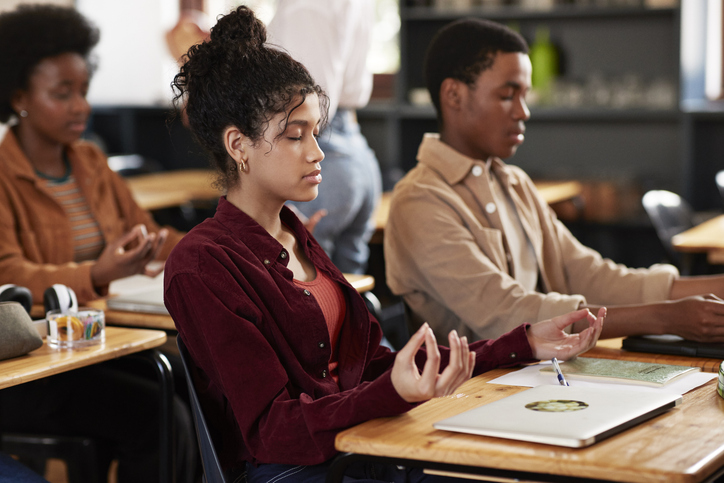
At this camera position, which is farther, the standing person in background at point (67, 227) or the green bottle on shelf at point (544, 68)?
the green bottle on shelf at point (544, 68)

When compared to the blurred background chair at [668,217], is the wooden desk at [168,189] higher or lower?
higher

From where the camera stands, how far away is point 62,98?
2.57 metres

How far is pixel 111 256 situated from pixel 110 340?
0.49 metres

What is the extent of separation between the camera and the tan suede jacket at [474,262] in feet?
5.87

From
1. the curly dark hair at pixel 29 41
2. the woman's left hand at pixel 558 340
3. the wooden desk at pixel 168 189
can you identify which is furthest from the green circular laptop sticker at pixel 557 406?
the wooden desk at pixel 168 189

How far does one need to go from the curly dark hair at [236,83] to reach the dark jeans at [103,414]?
3.09 feet

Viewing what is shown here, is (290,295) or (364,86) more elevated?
(364,86)

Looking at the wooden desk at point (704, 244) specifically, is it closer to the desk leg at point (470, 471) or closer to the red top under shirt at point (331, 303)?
the red top under shirt at point (331, 303)

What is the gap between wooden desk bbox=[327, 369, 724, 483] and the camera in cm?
97

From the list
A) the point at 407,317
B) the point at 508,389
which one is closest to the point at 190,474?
the point at 407,317

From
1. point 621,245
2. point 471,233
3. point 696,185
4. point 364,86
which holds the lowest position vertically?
point 621,245

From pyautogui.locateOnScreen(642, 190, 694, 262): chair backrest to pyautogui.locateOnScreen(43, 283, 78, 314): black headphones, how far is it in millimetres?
2704

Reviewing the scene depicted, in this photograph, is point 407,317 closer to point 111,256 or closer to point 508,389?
point 508,389

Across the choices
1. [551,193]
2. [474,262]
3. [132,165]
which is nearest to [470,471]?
[474,262]
